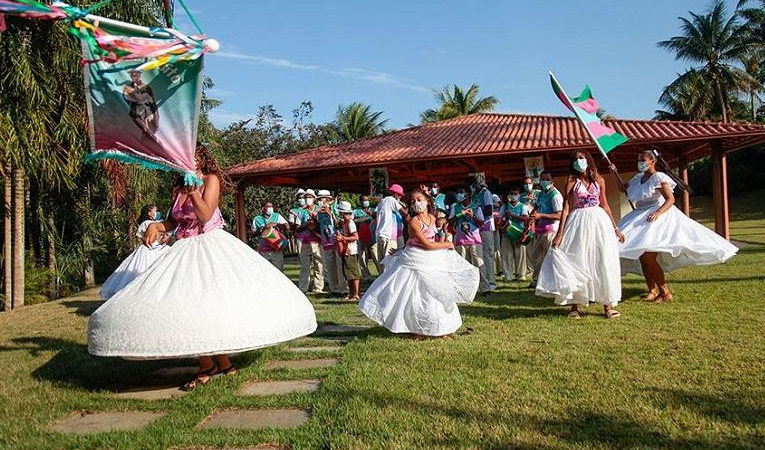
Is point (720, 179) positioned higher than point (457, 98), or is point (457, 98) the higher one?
point (457, 98)

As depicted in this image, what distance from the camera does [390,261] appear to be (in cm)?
669

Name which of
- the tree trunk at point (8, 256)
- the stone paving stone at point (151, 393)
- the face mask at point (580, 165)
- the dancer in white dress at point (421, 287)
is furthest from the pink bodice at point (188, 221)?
the tree trunk at point (8, 256)

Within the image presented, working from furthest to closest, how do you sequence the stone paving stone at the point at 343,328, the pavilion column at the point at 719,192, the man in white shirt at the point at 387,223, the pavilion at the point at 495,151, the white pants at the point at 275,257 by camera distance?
the pavilion at the point at 495,151 → the pavilion column at the point at 719,192 → the white pants at the point at 275,257 → the man in white shirt at the point at 387,223 → the stone paving stone at the point at 343,328

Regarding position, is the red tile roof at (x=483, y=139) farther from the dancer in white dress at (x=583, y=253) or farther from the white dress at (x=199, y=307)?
the white dress at (x=199, y=307)

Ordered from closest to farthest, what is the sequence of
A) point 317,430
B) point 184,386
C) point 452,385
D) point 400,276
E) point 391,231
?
1. point 317,430
2. point 452,385
3. point 184,386
4. point 400,276
5. point 391,231

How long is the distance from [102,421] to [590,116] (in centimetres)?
672

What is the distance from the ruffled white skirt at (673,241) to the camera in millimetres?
7852

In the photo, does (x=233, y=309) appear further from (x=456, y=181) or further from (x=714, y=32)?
(x=714, y=32)

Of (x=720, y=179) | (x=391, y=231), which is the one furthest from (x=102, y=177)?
(x=720, y=179)

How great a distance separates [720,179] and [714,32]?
32.5 metres

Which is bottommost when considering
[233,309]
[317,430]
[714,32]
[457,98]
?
[317,430]

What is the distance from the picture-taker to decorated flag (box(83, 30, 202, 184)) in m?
4.61

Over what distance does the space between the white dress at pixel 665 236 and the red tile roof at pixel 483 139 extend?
8.00 m

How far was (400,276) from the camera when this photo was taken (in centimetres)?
638
